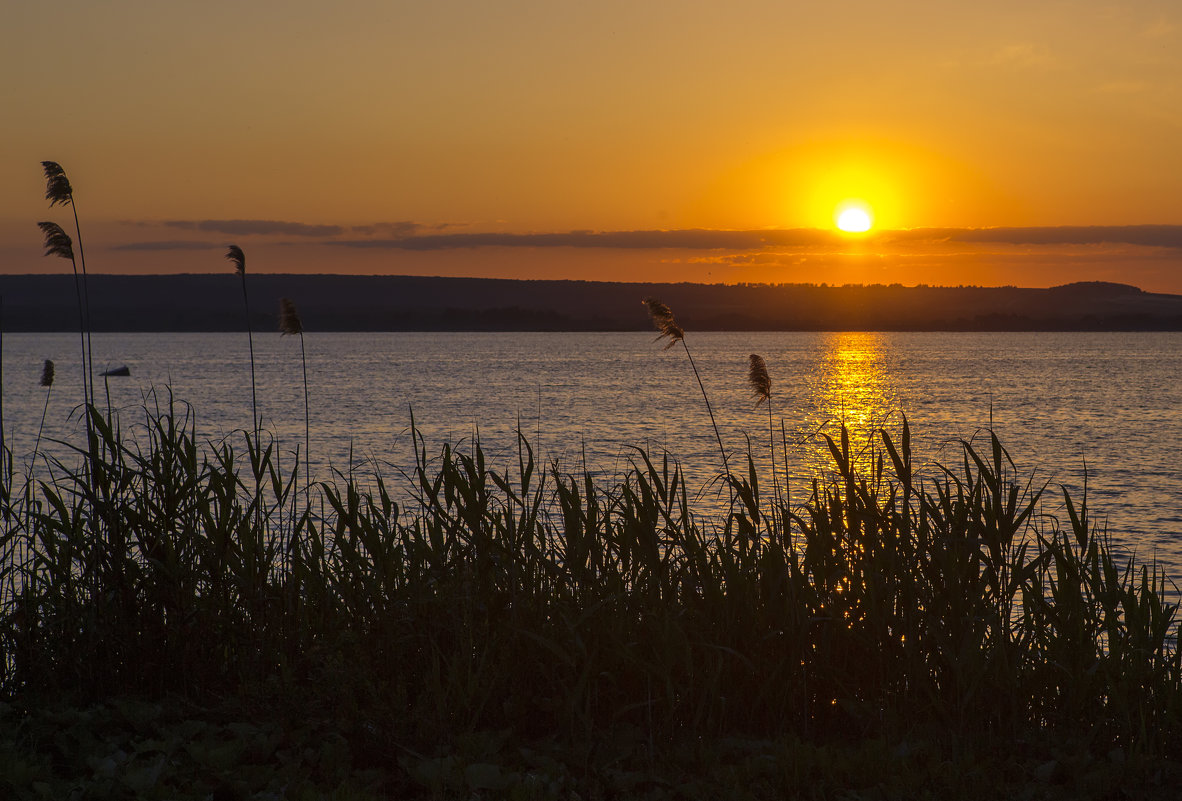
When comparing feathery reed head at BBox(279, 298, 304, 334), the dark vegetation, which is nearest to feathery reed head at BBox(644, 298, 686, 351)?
the dark vegetation

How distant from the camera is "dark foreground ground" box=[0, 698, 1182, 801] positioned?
4.71 meters

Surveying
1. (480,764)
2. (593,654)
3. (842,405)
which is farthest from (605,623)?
(842,405)

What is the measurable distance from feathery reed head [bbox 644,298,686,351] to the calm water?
4.71 ft

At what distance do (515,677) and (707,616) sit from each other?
1.22 m

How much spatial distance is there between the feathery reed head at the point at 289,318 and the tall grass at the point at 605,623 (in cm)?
122

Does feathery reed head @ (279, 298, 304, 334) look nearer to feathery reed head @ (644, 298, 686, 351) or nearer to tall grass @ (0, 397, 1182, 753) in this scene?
tall grass @ (0, 397, 1182, 753)

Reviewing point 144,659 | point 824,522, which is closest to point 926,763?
point 824,522

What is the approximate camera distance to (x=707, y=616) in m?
6.28

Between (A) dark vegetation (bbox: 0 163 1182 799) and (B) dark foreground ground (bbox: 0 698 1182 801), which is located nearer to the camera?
(B) dark foreground ground (bbox: 0 698 1182 801)

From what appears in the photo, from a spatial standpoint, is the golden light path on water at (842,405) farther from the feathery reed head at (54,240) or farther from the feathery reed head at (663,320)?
the feathery reed head at (54,240)

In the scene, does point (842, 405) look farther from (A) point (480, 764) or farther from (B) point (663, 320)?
A: (A) point (480, 764)

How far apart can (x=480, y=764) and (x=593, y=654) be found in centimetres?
103

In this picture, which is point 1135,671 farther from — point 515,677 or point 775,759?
point 515,677

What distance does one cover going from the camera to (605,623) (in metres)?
6.07
